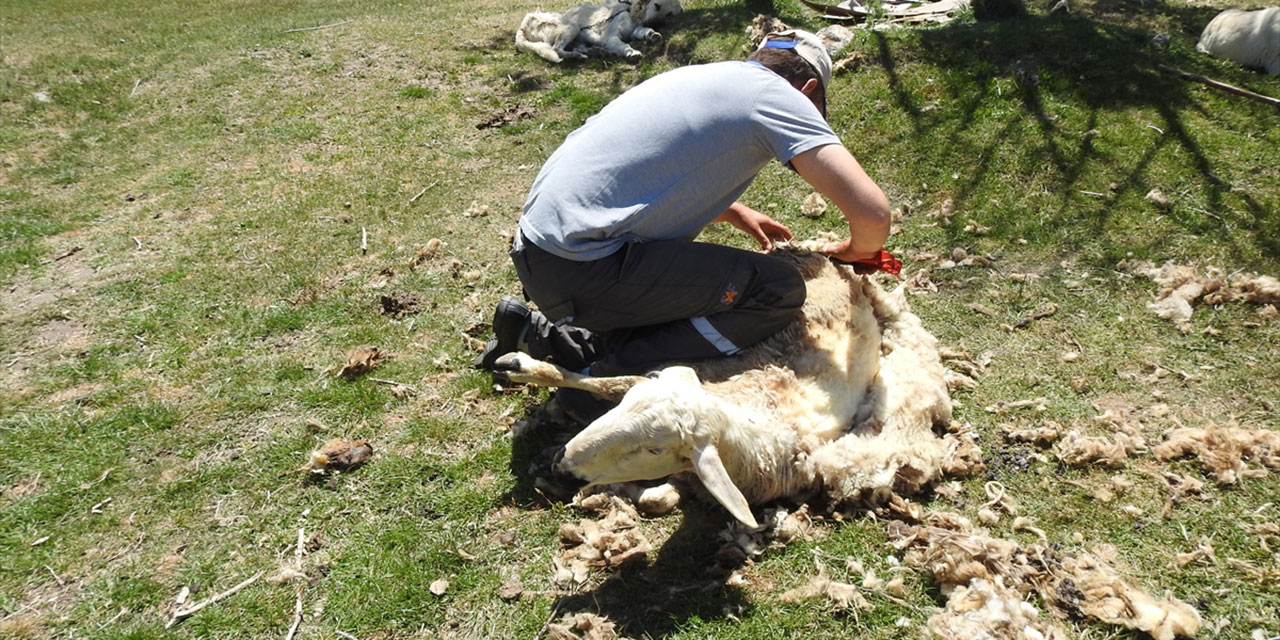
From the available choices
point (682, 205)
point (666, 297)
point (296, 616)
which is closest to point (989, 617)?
point (666, 297)

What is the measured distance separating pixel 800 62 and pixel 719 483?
79.6 inches

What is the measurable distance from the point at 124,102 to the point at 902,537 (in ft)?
35.5

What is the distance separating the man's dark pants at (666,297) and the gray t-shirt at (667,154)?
0.38 feet

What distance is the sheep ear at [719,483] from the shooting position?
2908 millimetres

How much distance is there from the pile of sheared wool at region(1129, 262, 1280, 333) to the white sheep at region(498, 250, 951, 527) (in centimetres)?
161

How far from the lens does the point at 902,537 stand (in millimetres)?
3240

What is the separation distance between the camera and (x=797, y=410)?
12.1 ft

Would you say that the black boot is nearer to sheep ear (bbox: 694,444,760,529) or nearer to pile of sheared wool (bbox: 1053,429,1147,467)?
sheep ear (bbox: 694,444,760,529)

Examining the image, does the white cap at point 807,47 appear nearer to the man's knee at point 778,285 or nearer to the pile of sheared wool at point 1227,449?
the man's knee at point 778,285

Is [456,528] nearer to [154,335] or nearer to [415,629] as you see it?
[415,629]

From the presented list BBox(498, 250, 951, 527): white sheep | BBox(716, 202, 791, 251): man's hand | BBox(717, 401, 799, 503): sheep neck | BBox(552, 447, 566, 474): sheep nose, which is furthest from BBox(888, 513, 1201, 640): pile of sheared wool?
BBox(716, 202, 791, 251): man's hand

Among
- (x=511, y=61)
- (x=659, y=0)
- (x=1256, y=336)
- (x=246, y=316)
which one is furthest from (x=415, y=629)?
(x=659, y=0)

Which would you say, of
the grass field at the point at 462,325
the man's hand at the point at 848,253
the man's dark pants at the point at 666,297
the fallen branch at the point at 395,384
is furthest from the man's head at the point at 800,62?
the fallen branch at the point at 395,384

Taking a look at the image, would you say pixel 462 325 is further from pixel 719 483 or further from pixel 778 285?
pixel 719 483
